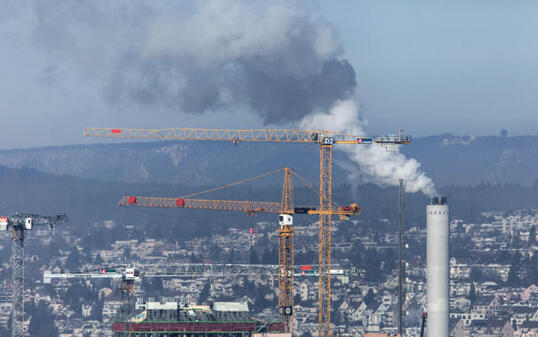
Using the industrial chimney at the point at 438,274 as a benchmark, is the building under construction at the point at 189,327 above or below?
below

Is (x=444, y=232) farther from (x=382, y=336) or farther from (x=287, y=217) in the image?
(x=287, y=217)

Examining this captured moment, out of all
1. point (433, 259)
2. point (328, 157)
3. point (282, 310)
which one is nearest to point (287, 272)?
point (282, 310)

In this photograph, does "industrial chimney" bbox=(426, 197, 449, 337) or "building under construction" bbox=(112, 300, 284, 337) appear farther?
"building under construction" bbox=(112, 300, 284, 337)

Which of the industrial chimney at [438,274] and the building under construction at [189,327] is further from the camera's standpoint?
the building under construction at [189,327]

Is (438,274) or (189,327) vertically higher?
(438,274)

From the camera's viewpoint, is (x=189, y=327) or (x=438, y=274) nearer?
(x=438, y=274)

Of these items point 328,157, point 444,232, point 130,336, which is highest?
point 328,157

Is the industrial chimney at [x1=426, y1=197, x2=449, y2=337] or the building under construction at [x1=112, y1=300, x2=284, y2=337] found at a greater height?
the industrial chimney at [x1=426, y1=197, x2=449, y2=337]

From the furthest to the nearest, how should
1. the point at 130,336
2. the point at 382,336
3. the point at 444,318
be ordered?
the point at 130,336 → the point at 382,336 → the point at 444,318
